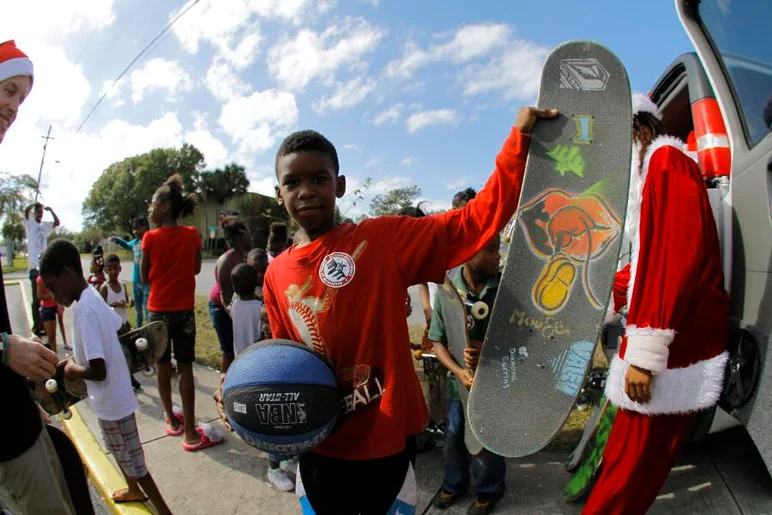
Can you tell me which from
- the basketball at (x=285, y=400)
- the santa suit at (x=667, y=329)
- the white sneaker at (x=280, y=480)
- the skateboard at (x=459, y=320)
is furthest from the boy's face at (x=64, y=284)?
the santa suit at (x=667, y=329)

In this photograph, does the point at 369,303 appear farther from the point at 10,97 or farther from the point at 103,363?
the point at 103,363

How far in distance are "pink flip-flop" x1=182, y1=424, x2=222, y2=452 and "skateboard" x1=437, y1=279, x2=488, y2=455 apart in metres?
2.27

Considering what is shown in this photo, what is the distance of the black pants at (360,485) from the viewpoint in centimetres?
157

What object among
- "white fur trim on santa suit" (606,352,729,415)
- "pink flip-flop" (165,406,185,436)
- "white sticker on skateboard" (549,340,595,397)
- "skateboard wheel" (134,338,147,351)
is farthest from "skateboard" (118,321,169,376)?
"white fur trim on santa suit" (606,352,729,415)

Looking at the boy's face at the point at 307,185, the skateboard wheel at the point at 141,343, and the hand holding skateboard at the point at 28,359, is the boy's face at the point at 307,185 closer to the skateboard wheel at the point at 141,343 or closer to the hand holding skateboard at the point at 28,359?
the hand holding skateboard at the point at 28,359

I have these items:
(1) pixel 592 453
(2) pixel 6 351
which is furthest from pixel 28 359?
(1) pixel 592 453

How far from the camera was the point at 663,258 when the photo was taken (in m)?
1.94

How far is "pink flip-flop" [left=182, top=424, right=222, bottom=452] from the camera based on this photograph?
371 centimetres

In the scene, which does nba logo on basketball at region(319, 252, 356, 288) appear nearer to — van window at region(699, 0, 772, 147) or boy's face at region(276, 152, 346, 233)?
boy's face at region(276, 152, 346, 233)

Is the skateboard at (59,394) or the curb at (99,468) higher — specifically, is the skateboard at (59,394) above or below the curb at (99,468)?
above

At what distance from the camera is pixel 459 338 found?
2598mm

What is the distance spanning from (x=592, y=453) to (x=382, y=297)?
72.4 inches

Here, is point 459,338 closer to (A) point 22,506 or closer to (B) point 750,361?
(B) point 750,361

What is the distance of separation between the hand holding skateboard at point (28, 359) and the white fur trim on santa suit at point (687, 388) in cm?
248
